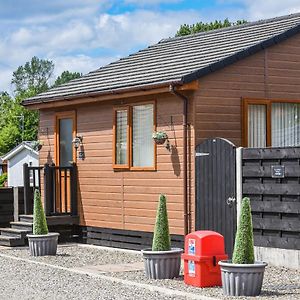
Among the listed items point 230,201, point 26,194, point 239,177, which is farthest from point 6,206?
point 239,177

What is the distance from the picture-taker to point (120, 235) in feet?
57.2

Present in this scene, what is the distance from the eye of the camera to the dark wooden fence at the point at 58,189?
61.5 ft

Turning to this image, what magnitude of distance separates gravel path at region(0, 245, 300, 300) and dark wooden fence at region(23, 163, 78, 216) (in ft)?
10.8

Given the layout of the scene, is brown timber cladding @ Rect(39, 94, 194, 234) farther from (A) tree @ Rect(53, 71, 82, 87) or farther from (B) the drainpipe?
(A) tree @ Rect(53, 71, 82, 87)

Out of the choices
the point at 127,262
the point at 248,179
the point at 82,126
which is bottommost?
the point at 127,262

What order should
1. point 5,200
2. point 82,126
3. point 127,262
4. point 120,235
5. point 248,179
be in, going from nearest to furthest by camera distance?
point 248,179 → point 127,262 → point 120,235 → point 82,126 → point 5,200

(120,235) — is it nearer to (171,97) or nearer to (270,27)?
(171,97)

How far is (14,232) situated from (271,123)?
20.4ft

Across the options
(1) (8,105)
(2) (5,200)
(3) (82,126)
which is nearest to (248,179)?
(3) (82,126)

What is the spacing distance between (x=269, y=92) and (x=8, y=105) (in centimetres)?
7819

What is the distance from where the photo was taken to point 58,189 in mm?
19266

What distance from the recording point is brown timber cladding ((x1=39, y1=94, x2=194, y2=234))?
1567cm

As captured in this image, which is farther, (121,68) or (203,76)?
(121,68)

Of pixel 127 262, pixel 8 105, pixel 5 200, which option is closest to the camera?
pixel 127 262
